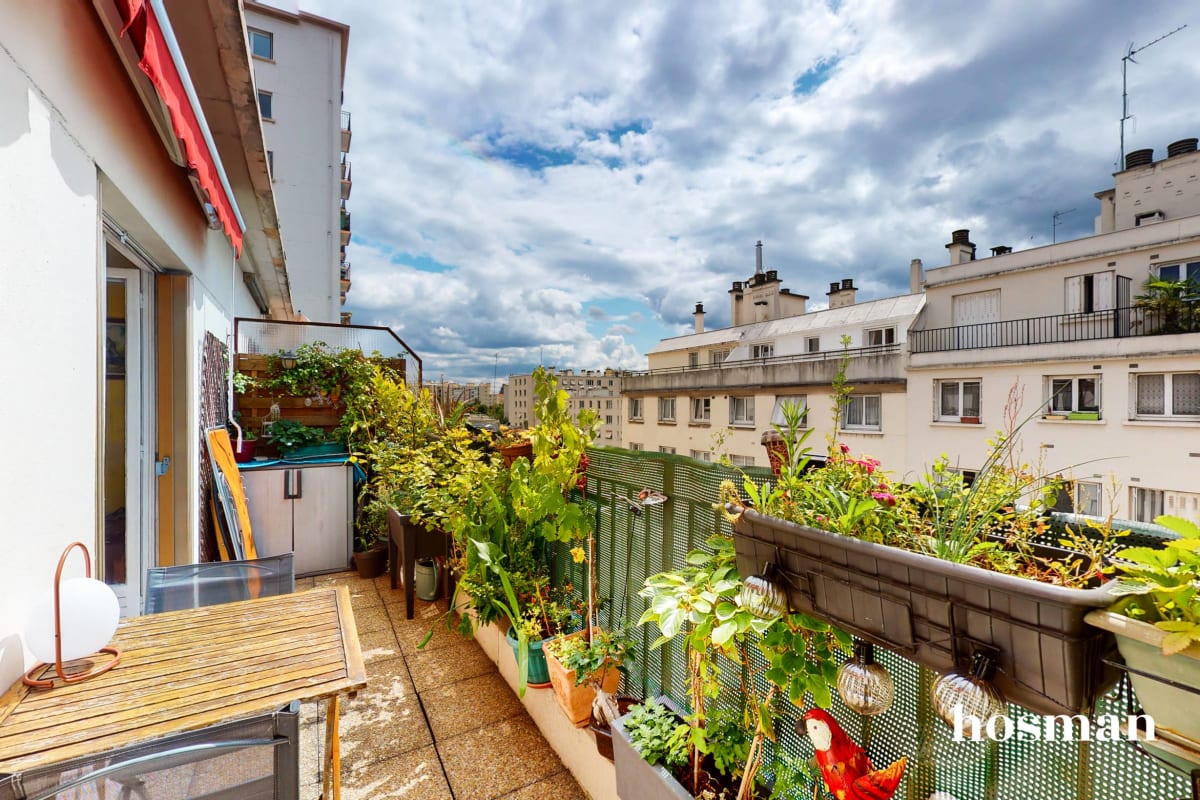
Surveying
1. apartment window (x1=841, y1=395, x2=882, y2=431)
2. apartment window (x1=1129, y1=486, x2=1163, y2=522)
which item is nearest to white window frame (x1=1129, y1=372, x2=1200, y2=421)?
apartment window (x1=1129, y1=486, x2=1163, y2=522)

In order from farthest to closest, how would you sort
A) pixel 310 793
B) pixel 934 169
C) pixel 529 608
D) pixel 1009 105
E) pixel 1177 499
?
pixel 934 169 < pixel 1009 105 < pixel 1177 499 < pixel 529 608 < pixel 310 793

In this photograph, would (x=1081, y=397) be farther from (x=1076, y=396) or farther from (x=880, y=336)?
(x=880, y=336)

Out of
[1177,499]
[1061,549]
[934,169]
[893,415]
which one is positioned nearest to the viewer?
[1061,549]

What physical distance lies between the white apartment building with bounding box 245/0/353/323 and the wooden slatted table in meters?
13.7

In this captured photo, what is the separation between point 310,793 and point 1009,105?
1441 cm

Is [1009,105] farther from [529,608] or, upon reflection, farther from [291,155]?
[291,155]

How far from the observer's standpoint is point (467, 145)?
5875mm

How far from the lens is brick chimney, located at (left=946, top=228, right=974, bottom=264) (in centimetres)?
1417

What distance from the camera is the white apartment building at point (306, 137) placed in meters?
13.0

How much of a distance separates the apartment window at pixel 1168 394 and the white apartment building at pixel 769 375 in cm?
414

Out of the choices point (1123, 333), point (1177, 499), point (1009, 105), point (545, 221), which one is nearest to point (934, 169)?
point (1009, 105)

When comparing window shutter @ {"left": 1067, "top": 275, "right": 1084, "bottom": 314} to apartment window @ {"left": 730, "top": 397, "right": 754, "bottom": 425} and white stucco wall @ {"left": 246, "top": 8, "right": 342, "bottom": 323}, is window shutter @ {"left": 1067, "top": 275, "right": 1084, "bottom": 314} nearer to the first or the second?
apartment window @ {"left": 730, "top": 397, "right": 754, "bottom": 425}

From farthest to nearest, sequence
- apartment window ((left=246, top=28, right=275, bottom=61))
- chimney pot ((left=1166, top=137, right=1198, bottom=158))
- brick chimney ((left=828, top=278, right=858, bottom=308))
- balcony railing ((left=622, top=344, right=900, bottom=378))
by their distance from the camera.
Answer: brick chimney ((left=828, top=278, right=858, bottom=308)) < balcony railing ((left=622, top=344, right=900, bottom=378)) < apartment window ((left=246, top=28, right=275, bottom=61)) < chimney pot ((left=1166, top=137, right=1198, bottom=158))

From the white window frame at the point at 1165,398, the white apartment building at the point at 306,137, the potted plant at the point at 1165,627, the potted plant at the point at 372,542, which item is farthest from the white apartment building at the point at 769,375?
the white apartment building at the point at 306,137
